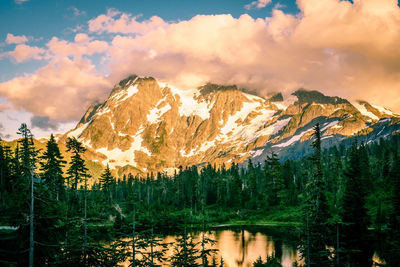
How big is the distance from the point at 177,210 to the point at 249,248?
72191mm

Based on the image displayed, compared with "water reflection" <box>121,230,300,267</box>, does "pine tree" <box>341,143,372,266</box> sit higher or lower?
higher

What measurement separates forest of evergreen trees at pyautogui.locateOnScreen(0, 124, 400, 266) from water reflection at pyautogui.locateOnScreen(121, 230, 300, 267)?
398 cm

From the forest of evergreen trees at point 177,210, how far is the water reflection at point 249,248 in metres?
3.98

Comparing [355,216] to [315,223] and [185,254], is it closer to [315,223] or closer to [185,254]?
[315,223]

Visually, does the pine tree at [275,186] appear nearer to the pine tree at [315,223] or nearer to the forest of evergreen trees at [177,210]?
the forest of evergreen trees at [177,210]

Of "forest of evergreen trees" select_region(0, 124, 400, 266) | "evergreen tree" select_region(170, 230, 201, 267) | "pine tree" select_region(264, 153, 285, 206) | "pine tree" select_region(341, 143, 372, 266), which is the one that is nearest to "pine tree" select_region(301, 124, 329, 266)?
"forest of evergreen trees" select_region(0, 124, 400, 266)

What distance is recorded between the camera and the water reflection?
53.9m

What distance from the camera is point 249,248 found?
209ft

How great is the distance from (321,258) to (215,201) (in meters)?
114

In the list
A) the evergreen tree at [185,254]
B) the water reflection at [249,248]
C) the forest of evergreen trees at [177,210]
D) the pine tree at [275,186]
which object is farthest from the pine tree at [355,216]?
the pine tree at [275,186]

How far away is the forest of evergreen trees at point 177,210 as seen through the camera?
2020 cm

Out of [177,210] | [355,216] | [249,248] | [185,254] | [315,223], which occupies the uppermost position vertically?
[315,223]

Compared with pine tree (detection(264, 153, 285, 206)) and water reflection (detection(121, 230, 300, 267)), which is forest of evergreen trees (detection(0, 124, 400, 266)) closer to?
pine tree (detection(264, 153, 285, 206))

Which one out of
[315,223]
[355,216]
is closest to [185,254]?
[315,223]
